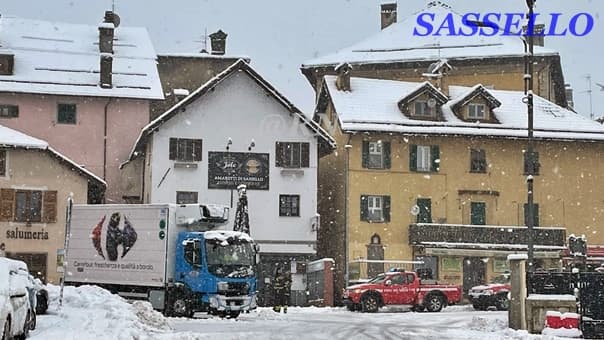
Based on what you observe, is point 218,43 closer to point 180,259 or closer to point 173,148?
point 173,148

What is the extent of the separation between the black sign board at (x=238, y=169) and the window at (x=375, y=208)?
5057 mm

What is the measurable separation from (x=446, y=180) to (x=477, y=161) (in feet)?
6.66

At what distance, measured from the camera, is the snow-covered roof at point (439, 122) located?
49344 millimetres

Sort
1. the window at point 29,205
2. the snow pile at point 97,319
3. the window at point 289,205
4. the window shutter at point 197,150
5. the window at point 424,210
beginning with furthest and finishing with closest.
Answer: the window at point 424,210
the window at point 289,205
the window shutter at point 197,150
the window at point 29,205
the snow pile at point 97,319

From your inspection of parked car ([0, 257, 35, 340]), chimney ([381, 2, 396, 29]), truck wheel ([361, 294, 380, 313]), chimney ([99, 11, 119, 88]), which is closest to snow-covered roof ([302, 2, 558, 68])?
chimney ([381, 2, 396, 29])

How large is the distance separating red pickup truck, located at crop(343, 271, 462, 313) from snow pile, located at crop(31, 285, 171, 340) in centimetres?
1338

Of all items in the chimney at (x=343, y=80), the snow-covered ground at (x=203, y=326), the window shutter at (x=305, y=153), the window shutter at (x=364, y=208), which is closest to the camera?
the snow-covered ground at (x=203, y=326)

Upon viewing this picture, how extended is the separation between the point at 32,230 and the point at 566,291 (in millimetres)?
27042

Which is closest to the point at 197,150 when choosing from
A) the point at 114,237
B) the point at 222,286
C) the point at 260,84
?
the point at 260,84

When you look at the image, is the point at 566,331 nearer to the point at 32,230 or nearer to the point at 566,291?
the point at 566,291

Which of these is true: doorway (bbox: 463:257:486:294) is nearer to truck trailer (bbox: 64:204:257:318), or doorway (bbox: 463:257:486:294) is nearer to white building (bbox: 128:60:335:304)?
white building (bbox: 128:60:335:304)

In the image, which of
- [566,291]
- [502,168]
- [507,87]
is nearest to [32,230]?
[502,168]

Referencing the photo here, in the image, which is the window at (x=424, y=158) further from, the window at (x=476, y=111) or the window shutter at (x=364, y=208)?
the window shutter at (x=364, y=208)

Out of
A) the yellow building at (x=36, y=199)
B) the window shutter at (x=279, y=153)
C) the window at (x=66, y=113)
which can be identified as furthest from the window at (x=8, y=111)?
the window shutter at (x=279, y=153)
